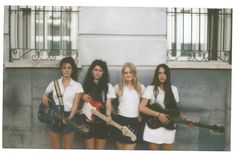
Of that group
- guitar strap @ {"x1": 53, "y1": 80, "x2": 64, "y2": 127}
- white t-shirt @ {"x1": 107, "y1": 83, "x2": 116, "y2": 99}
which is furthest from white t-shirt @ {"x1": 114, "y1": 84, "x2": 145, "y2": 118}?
guitar strap @ {"x1": 53, "y1": 80, "x2": 64, "y2": 127}

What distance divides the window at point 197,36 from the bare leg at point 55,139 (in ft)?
5.95

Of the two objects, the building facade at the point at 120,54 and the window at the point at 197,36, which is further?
the window at the point at 197,36

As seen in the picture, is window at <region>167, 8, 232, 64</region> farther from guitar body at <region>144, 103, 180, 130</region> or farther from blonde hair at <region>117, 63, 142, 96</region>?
guitar body at <region>144, 103, 180, 130</region>

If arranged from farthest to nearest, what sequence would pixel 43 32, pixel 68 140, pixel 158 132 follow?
pixel 43 32 < pixel 68 140 < pixel 158 132

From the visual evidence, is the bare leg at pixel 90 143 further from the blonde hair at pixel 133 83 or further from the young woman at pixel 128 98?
the blonde hair at pixel 133 83

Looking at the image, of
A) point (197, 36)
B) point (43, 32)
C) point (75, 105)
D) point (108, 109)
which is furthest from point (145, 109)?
point (43, 32)

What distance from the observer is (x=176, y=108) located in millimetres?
6156

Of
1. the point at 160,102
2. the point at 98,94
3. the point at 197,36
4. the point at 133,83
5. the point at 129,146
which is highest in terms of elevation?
the point at 197,36

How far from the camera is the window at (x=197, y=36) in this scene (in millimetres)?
6258

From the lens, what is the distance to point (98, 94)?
6.12 meters

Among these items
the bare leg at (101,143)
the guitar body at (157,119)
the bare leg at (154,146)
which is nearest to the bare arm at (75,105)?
the bare leg at (101,143)

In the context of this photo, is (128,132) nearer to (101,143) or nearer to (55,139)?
(101,143)

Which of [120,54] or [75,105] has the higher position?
[120,54]

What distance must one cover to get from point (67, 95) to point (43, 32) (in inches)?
36.5
